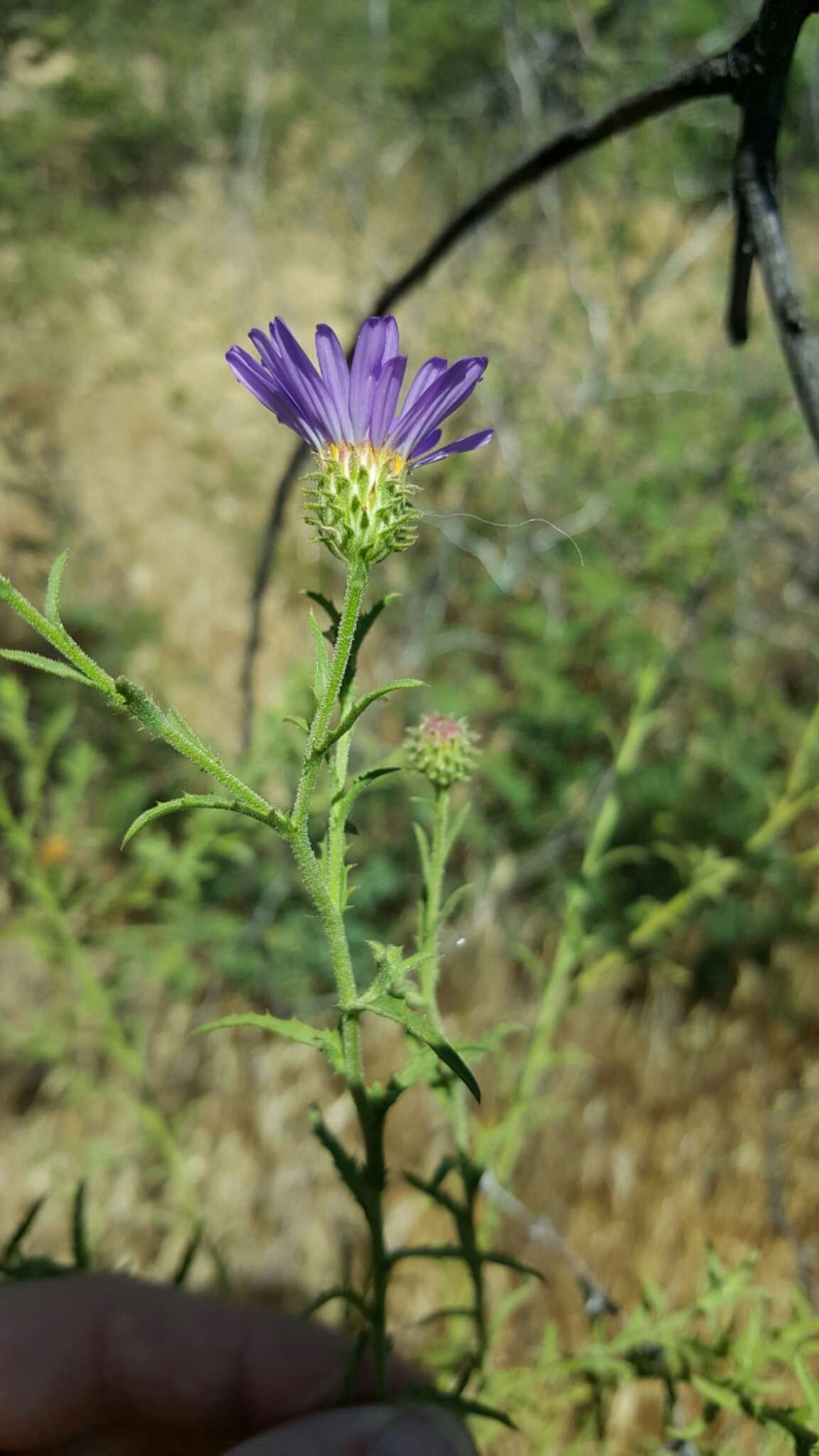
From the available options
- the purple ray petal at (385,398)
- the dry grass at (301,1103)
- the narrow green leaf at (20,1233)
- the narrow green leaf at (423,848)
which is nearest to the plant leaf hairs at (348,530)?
the purple ray petal at (385,398)

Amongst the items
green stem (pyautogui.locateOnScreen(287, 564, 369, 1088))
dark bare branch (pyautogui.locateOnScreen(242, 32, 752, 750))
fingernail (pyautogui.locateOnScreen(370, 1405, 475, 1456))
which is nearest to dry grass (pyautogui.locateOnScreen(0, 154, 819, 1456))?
fingernail (pyautogui.locateOnScreen(370, 1405, 475, 1456))

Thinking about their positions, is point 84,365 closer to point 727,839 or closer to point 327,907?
point 727,839

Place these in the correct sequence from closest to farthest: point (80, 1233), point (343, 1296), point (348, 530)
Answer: point (348, 530)
point (343, 1296)
point (80, 1233)

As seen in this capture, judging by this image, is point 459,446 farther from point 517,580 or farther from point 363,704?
point 517,580

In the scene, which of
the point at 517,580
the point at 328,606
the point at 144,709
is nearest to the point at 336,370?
A: the point at 328,606

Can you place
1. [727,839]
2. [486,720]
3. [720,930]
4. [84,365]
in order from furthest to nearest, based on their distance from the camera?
[84,365] → [486,720] → [727,839] → [720,930]

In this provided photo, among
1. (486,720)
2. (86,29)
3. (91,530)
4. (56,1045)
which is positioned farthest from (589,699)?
(86,29)

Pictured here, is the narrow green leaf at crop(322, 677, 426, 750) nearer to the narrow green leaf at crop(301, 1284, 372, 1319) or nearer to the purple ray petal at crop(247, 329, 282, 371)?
the purple ray petal at crop(247, 329, 282, 371)
